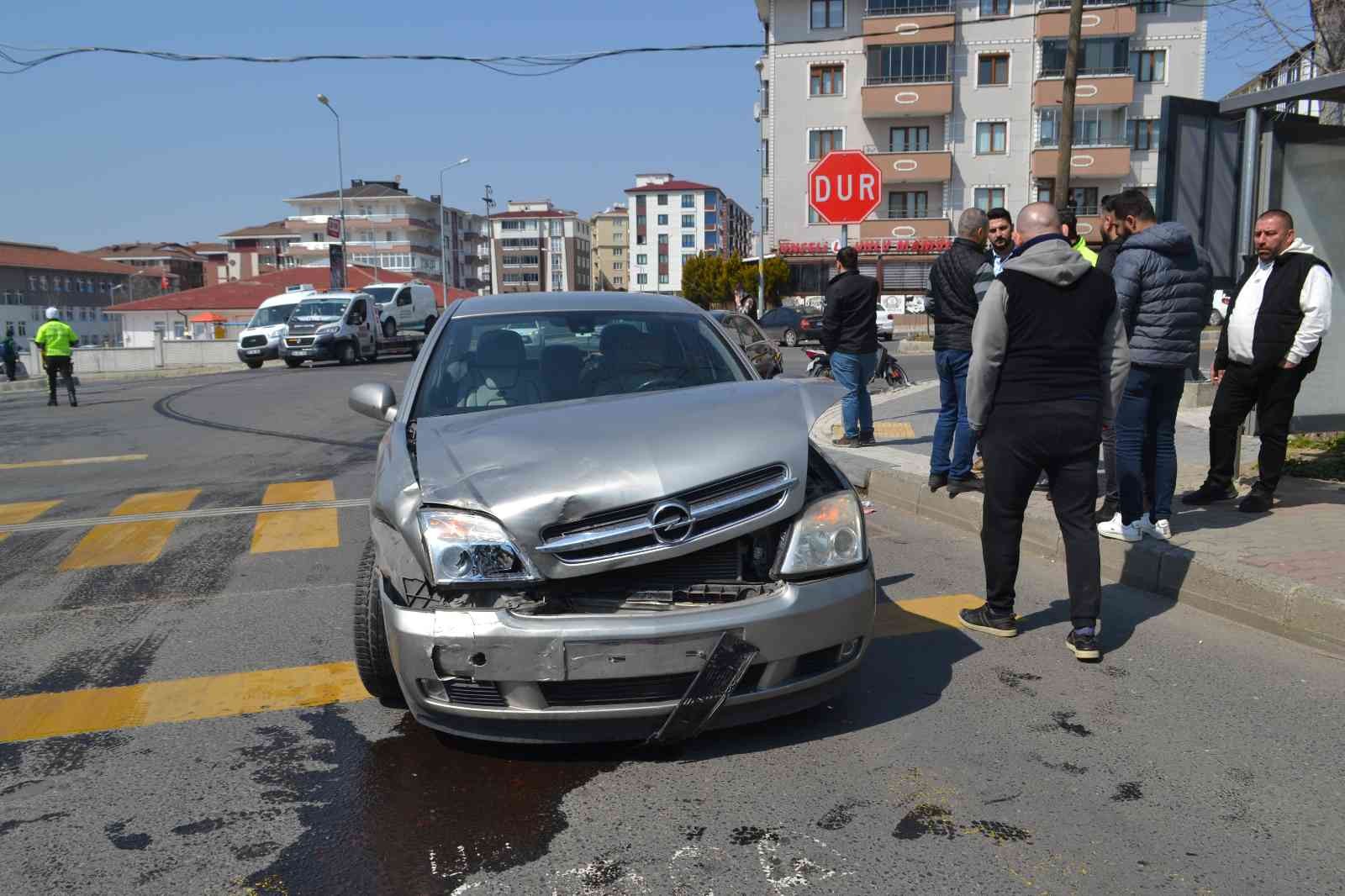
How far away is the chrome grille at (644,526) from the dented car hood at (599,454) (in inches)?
1.0

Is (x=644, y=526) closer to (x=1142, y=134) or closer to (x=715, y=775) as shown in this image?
(x=715, y=775)

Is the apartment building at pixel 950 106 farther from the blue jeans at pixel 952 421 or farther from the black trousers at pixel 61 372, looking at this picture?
the blue jeans at pixel 952 421

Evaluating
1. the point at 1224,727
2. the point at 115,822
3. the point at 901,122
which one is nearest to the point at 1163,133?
the point at 1224,727

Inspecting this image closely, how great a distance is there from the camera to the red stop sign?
1231cm

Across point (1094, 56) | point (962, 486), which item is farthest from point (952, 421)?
point (1094, 56)

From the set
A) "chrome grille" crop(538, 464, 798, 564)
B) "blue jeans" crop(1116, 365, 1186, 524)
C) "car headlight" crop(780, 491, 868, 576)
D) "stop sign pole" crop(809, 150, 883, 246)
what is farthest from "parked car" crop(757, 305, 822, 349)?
"chrome grille" crop(538, 464, 798, 564)

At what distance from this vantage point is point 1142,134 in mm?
53969

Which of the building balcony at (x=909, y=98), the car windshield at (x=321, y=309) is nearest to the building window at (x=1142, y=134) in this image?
the building balcony at (x=909, y=98)

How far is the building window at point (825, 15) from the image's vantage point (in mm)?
56344

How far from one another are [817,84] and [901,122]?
4.84 m

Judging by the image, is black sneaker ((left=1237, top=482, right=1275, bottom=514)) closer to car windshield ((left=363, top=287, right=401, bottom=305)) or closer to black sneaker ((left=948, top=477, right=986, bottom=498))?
black sneaker ((left=948, top=477, right=986, bottom=498))

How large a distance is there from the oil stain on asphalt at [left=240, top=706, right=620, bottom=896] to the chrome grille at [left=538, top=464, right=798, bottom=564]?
0.77 m

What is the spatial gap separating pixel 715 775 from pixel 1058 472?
2122mm

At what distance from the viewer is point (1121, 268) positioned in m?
6.01
